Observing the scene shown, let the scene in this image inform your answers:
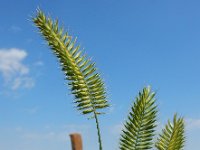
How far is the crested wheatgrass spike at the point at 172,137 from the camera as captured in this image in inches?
171

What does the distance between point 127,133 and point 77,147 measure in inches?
28.6

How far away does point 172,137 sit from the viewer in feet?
14.4

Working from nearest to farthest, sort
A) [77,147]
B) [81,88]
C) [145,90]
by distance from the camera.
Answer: [77,147] → [81,88] → [145,90]

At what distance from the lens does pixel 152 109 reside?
13.5 feet

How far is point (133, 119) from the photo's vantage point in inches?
161

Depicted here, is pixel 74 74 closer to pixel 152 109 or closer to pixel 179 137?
pixel 152 109

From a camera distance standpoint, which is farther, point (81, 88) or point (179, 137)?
point (179, 137)

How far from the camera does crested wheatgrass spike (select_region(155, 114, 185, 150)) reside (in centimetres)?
434

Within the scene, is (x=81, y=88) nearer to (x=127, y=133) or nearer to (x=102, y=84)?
(x=102, y=84)

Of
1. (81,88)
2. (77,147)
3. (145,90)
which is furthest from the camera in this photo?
(145,90)

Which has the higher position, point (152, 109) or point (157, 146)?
point (152, 109)

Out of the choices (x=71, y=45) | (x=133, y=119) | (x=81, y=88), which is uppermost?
(x=71, y=45)

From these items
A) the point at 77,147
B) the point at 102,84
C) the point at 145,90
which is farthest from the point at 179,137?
the point at 77,147

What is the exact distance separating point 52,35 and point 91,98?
760 millimetres
